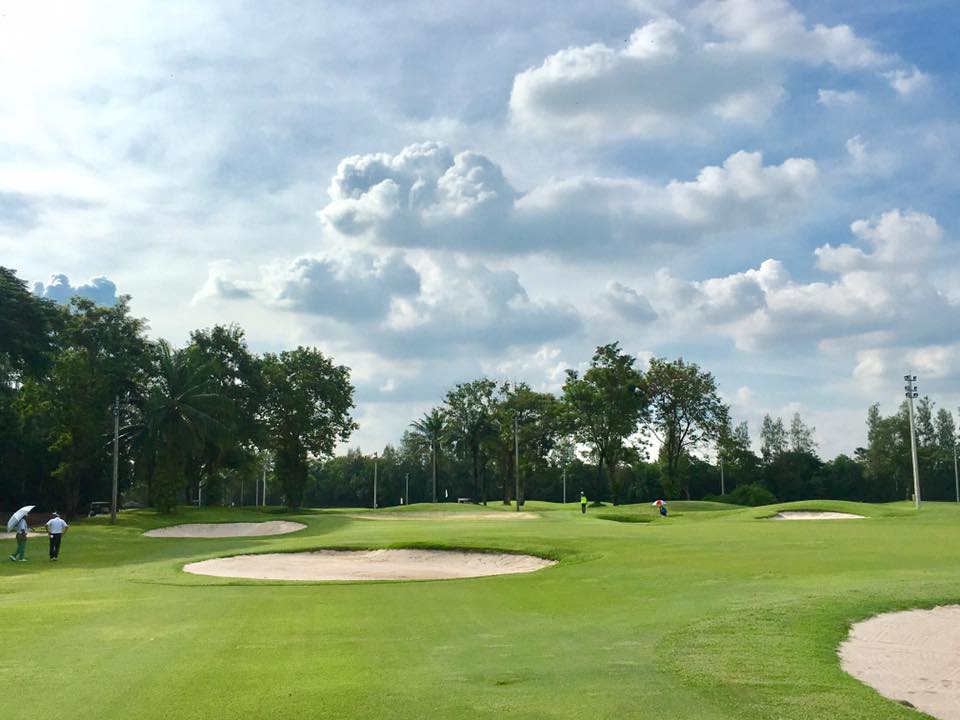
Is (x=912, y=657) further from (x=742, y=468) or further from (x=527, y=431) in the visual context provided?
(x=742, y=468)

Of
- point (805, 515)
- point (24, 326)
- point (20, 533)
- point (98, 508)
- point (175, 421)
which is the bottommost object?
point (805, 515)

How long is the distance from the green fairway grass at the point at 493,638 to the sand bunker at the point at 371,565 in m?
2.57

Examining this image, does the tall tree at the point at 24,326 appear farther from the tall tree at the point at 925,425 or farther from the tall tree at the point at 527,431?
the tall tree at the point at 925,425

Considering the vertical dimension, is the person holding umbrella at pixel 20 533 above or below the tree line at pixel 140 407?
below

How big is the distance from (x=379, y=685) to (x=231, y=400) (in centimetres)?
7016

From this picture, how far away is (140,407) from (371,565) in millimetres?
51590

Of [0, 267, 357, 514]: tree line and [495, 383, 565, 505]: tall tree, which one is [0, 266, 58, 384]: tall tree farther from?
[495, 383, 565, 505]: tall tree

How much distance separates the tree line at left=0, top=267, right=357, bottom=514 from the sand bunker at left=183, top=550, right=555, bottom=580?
27.8m

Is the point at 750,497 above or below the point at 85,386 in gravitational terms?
below

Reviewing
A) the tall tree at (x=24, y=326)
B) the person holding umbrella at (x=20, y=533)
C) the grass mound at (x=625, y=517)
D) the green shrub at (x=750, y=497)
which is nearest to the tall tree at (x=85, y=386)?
the tall tree at (x=24, y=326)

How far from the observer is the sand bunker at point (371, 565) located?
28234 mm

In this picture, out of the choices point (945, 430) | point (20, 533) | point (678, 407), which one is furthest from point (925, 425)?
point (20, 533)

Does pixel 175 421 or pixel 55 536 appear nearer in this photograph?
pixel 55 536

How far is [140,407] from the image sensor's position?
7588 cm
